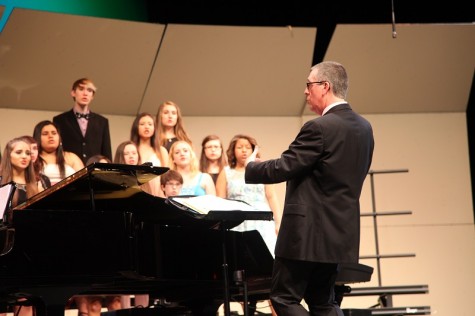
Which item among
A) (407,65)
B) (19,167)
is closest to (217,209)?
(19,167)

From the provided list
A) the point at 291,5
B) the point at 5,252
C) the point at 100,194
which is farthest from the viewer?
the point at 291,5

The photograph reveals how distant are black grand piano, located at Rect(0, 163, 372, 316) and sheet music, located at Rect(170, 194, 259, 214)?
0.09ft

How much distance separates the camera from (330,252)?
131 inches

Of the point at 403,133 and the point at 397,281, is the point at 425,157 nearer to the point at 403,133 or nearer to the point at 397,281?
the point at 403,133

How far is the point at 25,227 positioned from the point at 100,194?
480mm

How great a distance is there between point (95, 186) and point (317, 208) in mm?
940

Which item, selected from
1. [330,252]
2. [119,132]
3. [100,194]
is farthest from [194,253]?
[119,132]

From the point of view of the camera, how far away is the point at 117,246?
3.48m

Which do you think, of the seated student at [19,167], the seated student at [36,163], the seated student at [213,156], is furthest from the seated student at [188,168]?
the seated student at [19,167]

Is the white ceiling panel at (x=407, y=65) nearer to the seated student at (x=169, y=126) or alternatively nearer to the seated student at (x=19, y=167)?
the seated student at (x=169, y=126)

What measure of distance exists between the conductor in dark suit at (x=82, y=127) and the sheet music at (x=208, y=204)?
2.36 m

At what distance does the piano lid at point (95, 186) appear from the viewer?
342cm

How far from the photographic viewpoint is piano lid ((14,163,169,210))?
342cm

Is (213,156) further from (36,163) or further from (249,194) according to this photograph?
(36,163)
